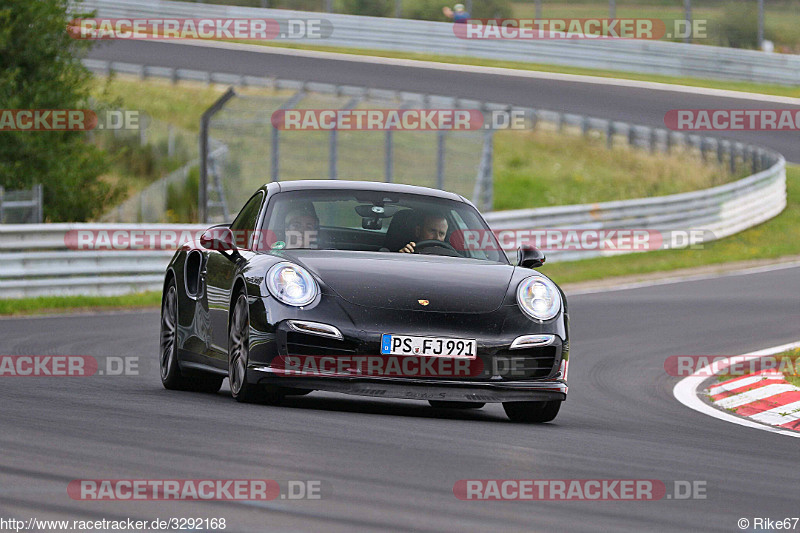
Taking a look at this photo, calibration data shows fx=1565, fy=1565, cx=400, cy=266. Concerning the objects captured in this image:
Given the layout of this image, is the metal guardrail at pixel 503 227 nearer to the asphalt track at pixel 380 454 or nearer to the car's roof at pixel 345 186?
the asphalt track at pixel 380 454

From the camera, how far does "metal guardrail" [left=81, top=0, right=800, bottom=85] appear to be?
4128 centimetres

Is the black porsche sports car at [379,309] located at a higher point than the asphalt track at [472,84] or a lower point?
higher

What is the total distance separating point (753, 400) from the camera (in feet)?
33.9

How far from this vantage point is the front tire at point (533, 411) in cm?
872

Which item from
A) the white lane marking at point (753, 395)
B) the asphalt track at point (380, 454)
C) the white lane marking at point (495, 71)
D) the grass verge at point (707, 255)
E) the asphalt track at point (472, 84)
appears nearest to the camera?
the asphalt track at point (380, 454)

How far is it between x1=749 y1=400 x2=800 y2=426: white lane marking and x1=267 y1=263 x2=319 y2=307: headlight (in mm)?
2915

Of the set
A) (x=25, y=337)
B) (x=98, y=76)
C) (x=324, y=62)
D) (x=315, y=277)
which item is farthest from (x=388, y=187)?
(x=324, y=62)
